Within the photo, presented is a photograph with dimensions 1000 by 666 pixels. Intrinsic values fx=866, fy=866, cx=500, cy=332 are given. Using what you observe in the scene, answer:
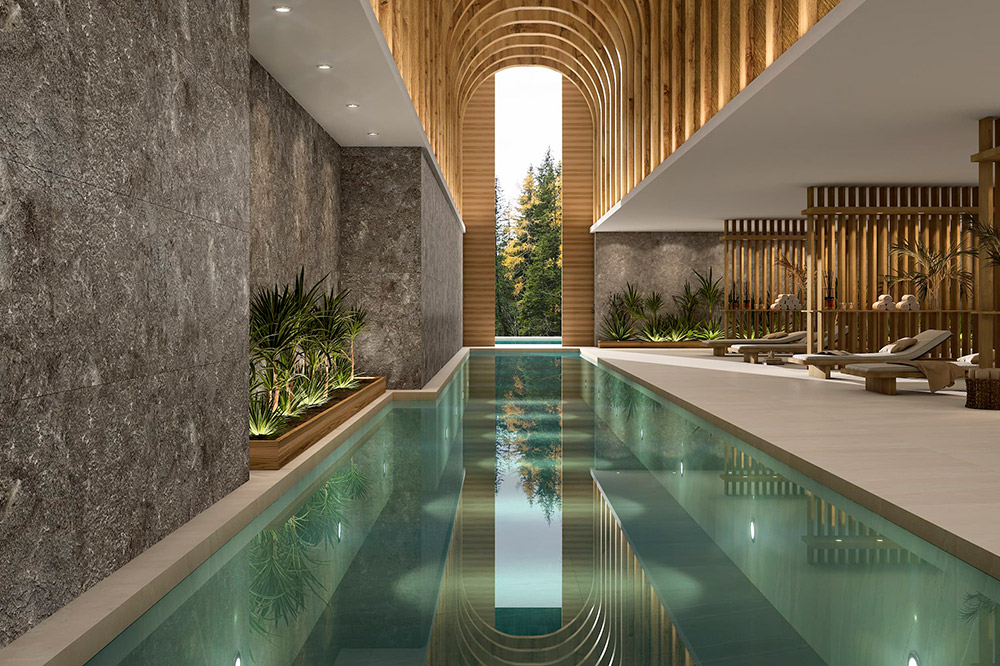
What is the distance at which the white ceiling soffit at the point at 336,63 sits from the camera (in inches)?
258

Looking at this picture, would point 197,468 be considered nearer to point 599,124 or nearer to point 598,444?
point 598,444

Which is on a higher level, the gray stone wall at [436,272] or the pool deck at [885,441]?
the gray stone wall at [436,272]

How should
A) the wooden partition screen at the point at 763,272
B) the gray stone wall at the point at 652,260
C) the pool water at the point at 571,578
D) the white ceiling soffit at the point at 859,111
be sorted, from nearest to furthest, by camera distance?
the pool water at the point at 571,578
the white ceiling soffit at the point at 859,111
the wooden partition screen at the point at 763,272
the gray stone wall at the point at 652,260

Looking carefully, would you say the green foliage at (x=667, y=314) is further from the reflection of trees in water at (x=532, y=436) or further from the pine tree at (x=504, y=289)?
the pine tree at (x=504, y=289)

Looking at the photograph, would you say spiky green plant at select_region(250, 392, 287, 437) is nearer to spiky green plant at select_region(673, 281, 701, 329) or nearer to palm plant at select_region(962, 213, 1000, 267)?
palm plant at select_region(962, 213, 1000, 267)

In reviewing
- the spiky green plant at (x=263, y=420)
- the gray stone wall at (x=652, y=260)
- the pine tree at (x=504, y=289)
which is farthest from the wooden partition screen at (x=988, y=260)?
the pine tree at (x=504, y=289)

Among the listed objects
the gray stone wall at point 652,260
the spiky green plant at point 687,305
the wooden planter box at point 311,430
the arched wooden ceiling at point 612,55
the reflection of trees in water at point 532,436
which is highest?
the arched wooden ceiling at point 612,55

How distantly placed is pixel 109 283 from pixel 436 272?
1113 centimetres

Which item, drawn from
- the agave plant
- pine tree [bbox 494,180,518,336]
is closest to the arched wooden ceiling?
the agave plant

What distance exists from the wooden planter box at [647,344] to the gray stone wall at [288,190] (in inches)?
544

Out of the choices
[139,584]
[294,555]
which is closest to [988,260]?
[294,555]

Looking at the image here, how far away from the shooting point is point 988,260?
9.37 m

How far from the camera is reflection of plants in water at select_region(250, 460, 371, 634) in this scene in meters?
3.32

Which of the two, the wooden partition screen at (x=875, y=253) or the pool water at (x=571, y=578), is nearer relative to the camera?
the pool water at (x=571, y=578)
